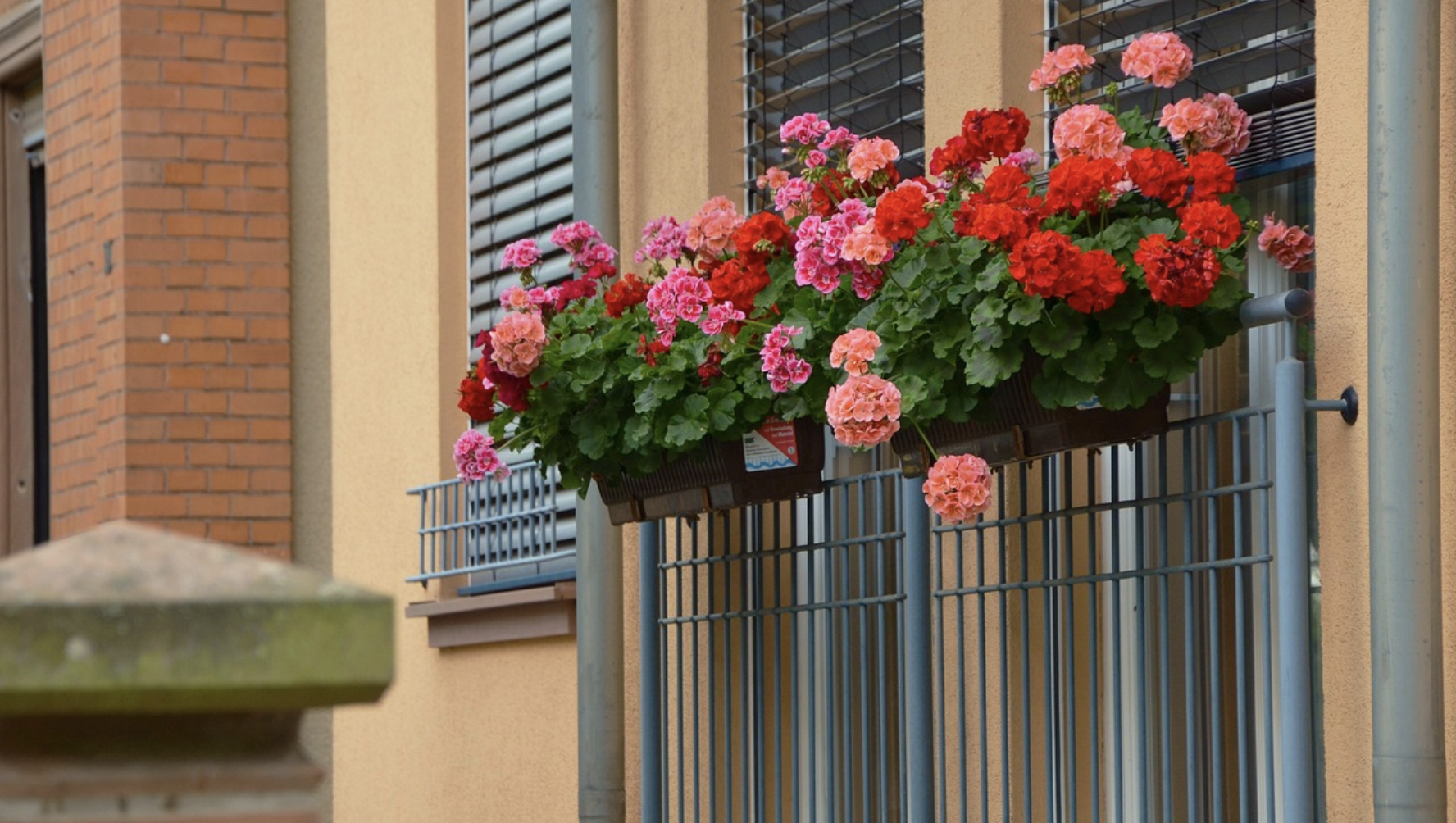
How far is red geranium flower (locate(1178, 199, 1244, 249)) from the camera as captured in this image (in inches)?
157

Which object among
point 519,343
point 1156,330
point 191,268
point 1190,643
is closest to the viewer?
point 1156,330

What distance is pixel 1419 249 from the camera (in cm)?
393

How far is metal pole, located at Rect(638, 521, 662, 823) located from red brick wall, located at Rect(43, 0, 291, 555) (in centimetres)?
323

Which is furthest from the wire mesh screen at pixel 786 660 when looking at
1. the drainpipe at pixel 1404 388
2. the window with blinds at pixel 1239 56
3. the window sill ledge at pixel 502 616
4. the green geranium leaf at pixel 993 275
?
the drainpipe at pixel 1404 388

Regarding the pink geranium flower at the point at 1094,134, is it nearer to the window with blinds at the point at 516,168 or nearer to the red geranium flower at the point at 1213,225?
the red geranium flower at the point at 1213,225

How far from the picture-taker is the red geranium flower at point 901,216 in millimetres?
4336

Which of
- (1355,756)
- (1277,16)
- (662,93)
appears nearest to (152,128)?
(662,93)

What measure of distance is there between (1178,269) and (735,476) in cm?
165

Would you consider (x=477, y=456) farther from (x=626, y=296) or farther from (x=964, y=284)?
(x=964, y=284)

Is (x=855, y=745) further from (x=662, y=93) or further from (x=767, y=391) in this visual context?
(x=662, y=93)

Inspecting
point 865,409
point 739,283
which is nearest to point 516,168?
point 739,283

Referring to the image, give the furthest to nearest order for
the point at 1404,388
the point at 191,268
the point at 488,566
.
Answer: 1. the point at 191,268
2. the point at 488,566
3. the point at 1404,388

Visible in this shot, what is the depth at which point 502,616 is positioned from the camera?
24.8 ft

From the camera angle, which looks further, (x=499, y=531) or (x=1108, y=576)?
(x=499, y=531)
